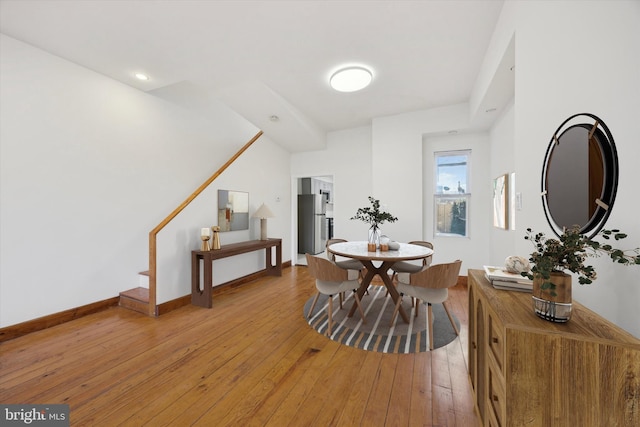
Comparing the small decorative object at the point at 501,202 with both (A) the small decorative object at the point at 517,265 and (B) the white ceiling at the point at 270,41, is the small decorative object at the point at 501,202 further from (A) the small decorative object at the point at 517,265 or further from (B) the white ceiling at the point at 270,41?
(A) the small decorative object at the point at 517,265

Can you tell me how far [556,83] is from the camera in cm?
131

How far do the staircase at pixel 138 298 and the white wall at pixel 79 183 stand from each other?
0.14 meters

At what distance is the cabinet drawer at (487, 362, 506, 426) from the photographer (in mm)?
983

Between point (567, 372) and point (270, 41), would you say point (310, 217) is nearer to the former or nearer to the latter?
point (270, 41)

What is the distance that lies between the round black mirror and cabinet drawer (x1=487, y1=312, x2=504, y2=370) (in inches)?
21.2

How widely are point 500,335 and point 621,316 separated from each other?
443 millimetres

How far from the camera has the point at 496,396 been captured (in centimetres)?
110

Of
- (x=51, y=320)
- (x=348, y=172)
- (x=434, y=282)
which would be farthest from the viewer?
(x=348, y=172)

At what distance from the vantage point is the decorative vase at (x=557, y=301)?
36.6 inches

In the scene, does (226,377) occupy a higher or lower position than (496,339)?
lower

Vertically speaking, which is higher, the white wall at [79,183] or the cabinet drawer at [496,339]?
the white wall at [79,183]

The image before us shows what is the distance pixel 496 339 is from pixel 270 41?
3.07 m

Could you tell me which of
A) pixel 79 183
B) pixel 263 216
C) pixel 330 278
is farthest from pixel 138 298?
pixel 330 278

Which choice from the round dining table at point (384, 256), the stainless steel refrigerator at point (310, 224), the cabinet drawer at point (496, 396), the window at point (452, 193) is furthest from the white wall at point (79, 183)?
the window at point (452, 193)
